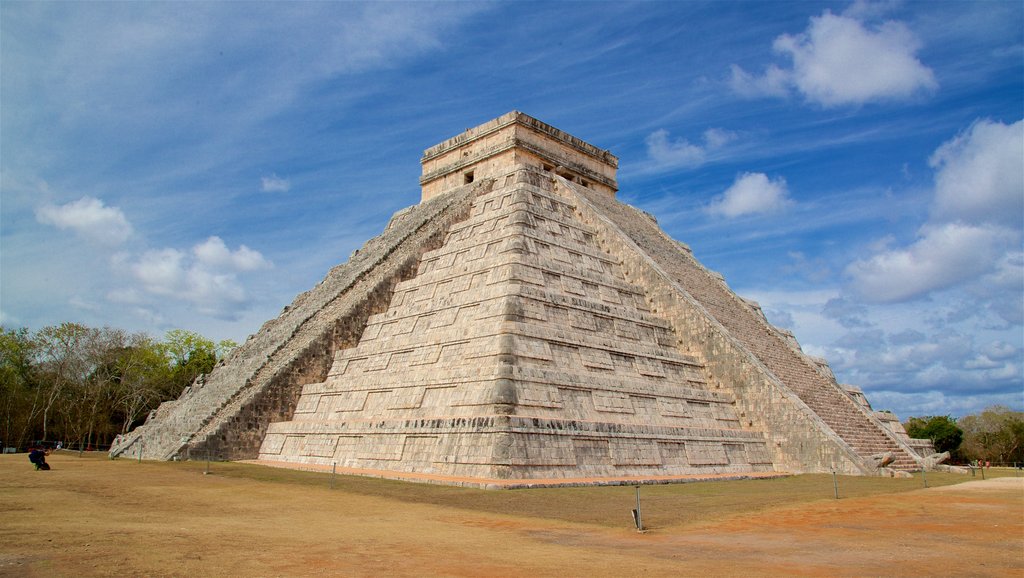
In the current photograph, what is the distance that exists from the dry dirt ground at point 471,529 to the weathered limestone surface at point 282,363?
3.47 meters

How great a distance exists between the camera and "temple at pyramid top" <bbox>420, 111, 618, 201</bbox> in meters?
26.0

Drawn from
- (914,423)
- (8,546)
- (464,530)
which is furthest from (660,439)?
(914,423)

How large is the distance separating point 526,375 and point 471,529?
613cm

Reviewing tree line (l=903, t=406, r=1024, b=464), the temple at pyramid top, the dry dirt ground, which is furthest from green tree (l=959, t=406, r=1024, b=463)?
the dry dirt ground

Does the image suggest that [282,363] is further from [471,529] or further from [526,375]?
[471,529]

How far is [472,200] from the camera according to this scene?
2433 centimetres

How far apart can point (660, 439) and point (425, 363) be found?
5.78 metres

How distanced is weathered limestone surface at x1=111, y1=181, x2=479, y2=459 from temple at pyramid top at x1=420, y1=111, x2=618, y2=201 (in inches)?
69.3

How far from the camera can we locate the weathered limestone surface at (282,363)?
17.5m

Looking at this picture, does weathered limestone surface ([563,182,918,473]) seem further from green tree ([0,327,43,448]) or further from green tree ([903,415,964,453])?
green tree ([0,327,43,448])

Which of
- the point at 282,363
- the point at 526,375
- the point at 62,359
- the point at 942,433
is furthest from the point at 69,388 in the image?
the point at 942,433

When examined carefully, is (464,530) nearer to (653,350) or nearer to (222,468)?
(222,468)

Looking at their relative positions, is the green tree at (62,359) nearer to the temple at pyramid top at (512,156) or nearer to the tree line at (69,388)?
the tree line at (69,388)

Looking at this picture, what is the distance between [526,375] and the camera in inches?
564
